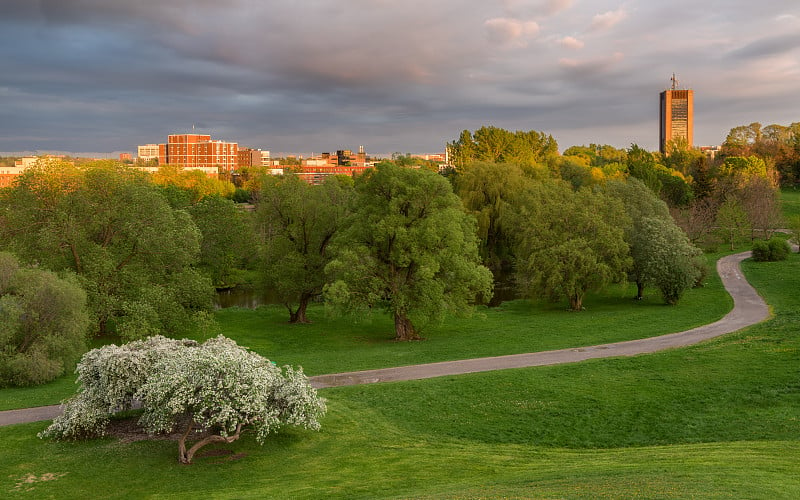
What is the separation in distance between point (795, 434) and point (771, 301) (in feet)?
101

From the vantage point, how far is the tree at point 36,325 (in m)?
28.3

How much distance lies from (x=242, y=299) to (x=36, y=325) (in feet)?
108

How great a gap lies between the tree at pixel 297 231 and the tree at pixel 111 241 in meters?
5.56

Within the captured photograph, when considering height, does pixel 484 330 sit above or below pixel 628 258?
below

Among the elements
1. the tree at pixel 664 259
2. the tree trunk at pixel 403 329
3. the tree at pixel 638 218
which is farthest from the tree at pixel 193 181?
the tree at pixel 664 259

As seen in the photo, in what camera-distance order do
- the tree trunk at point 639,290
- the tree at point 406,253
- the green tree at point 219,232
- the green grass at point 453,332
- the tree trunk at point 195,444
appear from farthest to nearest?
1. the green tree at point 219,232
2. the tree trunk at point 639,290
3. the tree at point 406,253
4. the green grass at point 453,332
5. the tree trunk at point 195,444

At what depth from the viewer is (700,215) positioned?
7781 cm

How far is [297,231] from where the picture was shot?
44469mm

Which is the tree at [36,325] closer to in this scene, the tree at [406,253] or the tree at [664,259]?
the tree at [406,253]

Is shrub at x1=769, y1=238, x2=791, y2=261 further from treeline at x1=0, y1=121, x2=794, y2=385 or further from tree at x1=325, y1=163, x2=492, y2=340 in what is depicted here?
tree at x1=325, y1=163, x2=492, y2=340

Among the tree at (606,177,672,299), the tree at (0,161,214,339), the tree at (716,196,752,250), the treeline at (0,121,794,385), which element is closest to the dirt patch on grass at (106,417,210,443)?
the treeline at (0,121,794,385)

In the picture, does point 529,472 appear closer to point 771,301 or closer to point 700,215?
point 771,301

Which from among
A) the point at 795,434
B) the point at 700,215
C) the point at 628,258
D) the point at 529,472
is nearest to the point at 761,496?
the point at 529,472

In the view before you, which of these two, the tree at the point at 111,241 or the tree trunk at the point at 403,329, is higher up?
the tree at the point at 111,241
